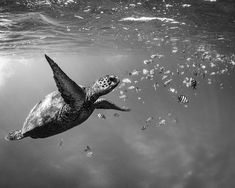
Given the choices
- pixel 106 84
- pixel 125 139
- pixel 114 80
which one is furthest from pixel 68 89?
pixel 125 139

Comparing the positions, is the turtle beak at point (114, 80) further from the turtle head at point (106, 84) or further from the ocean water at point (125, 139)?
the ocean water at point (125, 139)

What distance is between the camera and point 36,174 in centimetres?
2039

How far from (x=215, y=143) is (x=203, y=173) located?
874 centimetres

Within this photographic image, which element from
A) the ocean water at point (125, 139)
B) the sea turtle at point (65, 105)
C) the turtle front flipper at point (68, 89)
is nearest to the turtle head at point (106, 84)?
the sea turtle at point (65, 105)

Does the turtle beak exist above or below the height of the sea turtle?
above

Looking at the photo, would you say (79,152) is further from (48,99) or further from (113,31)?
(48,99)

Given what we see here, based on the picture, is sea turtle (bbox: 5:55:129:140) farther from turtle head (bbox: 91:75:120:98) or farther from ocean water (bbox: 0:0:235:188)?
ocean water (bbox: 0:0:235:188)

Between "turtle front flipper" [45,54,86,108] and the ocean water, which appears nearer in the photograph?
"turtle front flipper" [45,54,86,108]

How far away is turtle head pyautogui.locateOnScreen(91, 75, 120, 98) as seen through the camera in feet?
21.7

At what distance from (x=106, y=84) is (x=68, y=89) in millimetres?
968

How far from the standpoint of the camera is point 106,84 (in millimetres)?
6660

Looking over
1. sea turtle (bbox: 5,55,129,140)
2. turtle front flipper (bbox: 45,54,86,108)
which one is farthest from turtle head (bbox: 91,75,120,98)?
turtle front flipper (bbox: 45,54,86,108)

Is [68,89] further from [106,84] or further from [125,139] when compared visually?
[125,139]

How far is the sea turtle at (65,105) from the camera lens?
6.62 metres
